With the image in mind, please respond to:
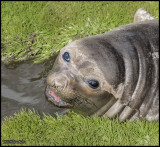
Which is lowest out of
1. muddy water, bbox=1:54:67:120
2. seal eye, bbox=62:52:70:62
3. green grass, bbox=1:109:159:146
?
muddy water, bbox=1:54:67:120

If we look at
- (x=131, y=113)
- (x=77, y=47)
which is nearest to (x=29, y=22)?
(x=77, y=47)

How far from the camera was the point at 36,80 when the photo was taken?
17.2 ft

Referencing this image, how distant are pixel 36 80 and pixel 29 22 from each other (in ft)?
Result: 5.15

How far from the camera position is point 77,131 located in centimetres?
385

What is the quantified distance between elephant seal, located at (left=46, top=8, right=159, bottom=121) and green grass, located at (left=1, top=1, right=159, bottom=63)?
78.8 inches

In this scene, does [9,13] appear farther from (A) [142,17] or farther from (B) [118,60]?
(B) [118,60]

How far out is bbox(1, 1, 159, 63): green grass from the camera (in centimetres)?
600

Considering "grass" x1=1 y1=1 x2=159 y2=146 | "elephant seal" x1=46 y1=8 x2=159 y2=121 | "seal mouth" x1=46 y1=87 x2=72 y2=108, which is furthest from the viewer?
"grass" x1=1 y1=1 x2=159 y2=146

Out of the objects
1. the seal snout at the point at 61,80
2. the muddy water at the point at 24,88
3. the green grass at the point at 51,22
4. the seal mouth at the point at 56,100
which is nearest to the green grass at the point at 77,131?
the seal mouth at the point at 56,100

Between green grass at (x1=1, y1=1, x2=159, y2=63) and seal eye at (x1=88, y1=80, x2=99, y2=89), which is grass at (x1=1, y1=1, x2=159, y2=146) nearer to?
green grass at (x1=1, y1=1, x2=159, y2=63)

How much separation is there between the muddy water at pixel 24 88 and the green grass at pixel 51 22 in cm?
30

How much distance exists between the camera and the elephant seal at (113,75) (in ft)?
12.4

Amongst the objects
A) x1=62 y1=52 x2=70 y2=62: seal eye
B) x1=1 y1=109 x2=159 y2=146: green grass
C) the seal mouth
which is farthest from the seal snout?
x1=1 y1=109 x2=159 y2=146: green grass

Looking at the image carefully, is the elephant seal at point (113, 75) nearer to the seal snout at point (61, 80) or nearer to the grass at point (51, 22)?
the seal snout at point (61, 80)
